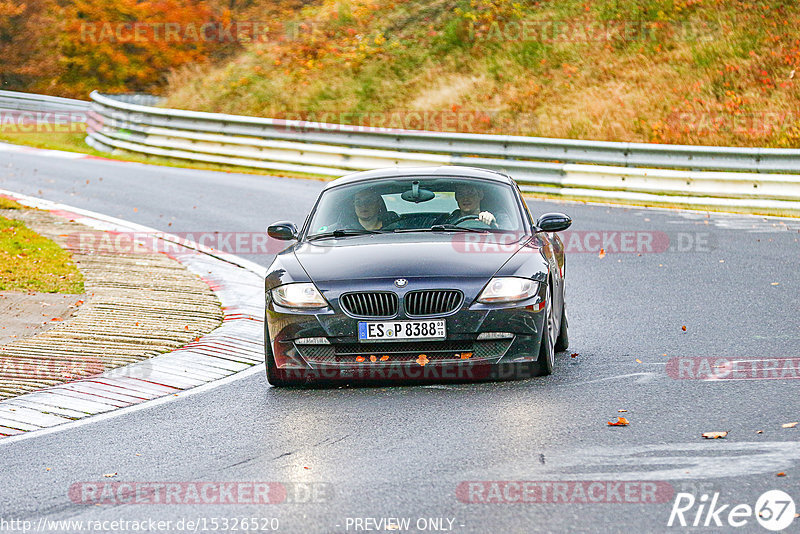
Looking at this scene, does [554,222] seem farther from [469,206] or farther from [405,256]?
[405,256]

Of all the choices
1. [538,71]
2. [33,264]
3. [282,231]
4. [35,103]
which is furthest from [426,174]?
[35,103]

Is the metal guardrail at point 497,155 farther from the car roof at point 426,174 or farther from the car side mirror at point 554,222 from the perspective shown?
the car side mirror at point 554,222

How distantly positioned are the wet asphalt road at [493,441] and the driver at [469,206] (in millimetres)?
1236

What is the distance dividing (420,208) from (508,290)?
→ 6.23 feet

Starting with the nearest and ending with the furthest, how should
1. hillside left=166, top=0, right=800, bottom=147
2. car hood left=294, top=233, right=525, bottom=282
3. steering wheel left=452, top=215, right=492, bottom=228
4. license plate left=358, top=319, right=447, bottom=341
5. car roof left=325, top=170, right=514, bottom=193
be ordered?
1. license plate left=358, top=319, right=447, bottom=341
2. car hood left=294, top=233, right=525, bottom=282
3. steering wheel left=452, top=215, right=492, bottom=228
4. car roof left=325, top=170, right=514, bottom=193
5. hillside left=166, top=0, right=800, bottom=147

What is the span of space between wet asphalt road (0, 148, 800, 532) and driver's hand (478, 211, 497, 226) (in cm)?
118

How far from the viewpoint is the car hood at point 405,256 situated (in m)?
→ 7.97

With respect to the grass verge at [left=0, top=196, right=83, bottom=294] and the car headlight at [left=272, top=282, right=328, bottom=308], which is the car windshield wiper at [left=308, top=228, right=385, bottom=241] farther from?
the grass verge at [left=0, top=196, right=83, bottom=294]

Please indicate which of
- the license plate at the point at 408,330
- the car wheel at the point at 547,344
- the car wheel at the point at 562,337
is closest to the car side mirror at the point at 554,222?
the car wheel at the point at 562,337

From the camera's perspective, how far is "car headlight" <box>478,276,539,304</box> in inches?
310

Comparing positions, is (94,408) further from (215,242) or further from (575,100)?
(575,100)

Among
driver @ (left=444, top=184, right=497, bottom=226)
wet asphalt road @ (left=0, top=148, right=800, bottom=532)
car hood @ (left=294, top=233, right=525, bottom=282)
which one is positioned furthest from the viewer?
driver @ (left=444, top=184, right=497, bottom=226)

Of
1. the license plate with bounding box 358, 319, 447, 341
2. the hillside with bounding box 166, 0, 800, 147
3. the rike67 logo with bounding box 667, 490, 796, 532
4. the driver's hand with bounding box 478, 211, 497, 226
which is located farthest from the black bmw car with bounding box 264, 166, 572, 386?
the hillside with bounding box 166, 0, 800, 147

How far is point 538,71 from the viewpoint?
104ft
